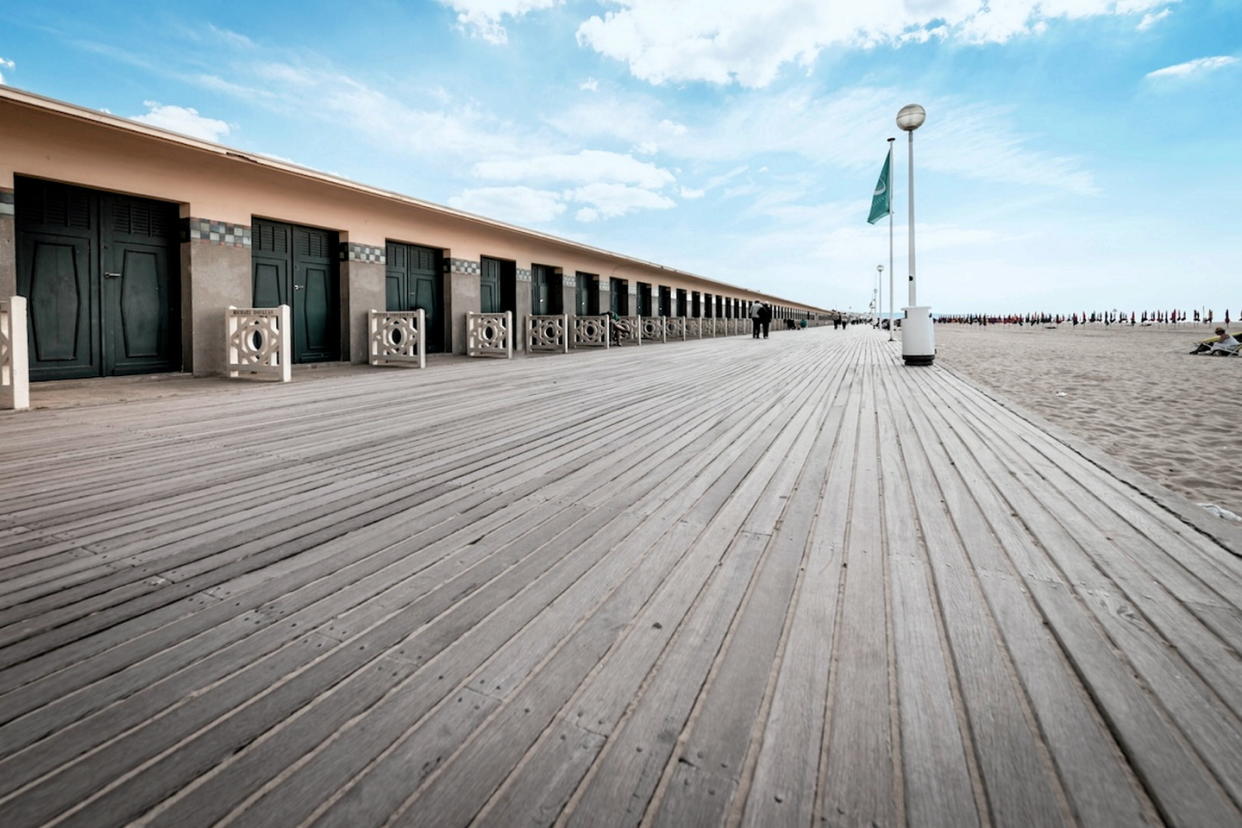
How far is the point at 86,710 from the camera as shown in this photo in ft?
4.16

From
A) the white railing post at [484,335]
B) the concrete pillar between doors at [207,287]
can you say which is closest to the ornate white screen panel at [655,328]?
the white railing post at [484,335]

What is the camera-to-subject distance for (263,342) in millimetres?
8133

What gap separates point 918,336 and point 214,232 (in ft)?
37.3

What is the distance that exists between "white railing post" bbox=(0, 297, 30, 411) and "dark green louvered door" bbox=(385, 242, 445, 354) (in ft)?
24.1

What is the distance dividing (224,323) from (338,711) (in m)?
9.64

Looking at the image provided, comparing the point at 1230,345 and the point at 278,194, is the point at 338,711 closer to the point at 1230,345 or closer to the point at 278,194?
the point at 278,194

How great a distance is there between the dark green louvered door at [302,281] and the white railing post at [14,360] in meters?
4.87

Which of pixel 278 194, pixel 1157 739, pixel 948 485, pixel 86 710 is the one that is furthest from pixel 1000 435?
pixel 278 194

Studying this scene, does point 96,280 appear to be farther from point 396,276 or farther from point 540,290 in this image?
Result: point 540,290

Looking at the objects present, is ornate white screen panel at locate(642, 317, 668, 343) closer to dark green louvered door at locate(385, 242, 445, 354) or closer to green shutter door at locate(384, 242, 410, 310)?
dark green louvered door at locate(385, 242, 445, 354)

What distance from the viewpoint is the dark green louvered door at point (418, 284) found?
41.7ft

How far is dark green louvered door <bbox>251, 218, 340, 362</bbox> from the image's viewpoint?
1009 centimetres

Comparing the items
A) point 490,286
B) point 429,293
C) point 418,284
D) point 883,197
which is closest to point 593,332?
point 490,286

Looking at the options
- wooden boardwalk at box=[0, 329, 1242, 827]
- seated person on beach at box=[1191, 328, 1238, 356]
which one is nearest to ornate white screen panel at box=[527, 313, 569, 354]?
wooden boardwalk at box=[0, 329, 1242, 827]
